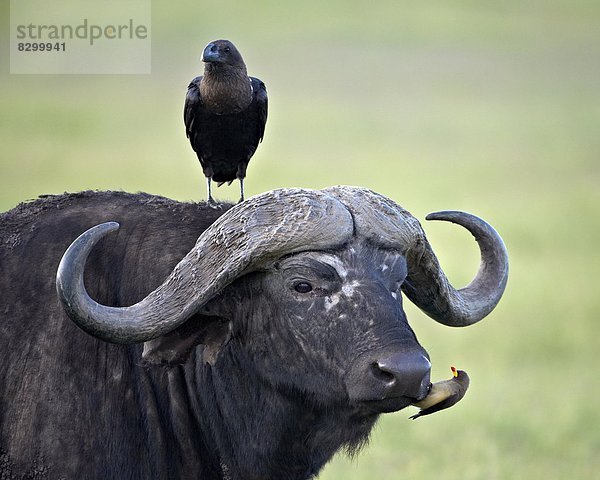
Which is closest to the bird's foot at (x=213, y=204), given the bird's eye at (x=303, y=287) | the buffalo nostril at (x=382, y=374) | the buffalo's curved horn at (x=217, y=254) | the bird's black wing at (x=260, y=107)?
the buffalo's curved horn at (x=217, y=254)

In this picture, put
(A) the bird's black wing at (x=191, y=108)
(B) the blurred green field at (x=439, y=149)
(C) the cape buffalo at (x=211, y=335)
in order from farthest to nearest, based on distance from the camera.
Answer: (B) the blurred green field at (x=439, y=149), (A) the bird's black wing at (x=191, y=108), (C) the cape buffalo at (x=211, y=335)

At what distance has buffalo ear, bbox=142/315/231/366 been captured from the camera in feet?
22.2

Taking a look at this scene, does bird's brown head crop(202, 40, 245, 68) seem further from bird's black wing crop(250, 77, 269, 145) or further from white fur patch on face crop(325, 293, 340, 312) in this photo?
white fur patch on face crop(325, 293, 340, 312)

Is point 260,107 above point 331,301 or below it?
below

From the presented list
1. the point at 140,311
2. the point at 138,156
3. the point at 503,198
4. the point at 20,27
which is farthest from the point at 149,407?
the point at 20,27

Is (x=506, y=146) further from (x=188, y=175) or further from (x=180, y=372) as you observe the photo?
(x=180, y=372)

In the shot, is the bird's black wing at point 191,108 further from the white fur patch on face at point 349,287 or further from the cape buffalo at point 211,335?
the white fur patch on face at point 349,287

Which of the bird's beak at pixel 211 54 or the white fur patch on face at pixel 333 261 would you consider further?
the bird's beak at pixel 211 54

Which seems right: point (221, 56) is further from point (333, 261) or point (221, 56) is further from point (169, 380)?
point (333, 261)

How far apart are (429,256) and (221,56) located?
12.1ft

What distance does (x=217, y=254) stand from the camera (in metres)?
6.63

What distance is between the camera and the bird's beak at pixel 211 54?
10250mm

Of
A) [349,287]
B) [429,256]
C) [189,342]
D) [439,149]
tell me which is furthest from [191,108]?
[439,149]

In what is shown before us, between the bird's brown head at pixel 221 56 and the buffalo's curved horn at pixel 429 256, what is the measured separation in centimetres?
325
